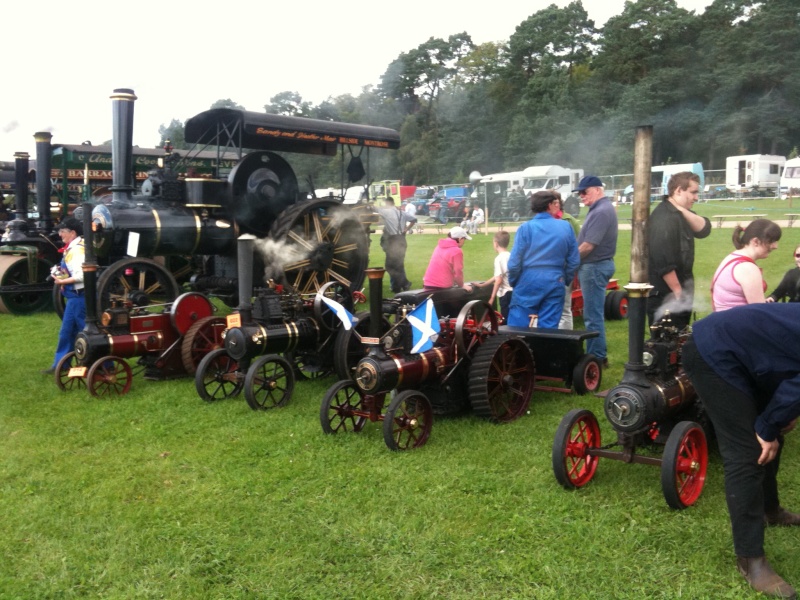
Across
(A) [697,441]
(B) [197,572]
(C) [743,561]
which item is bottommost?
(B) [197,572]

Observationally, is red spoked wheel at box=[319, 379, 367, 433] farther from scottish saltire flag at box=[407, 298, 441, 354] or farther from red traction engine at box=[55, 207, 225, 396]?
red traction engine at box=[55, 207, 225, 396]

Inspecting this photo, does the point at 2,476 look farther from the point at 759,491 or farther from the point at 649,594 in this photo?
the point at 759,491

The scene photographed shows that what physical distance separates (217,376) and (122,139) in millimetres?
3695

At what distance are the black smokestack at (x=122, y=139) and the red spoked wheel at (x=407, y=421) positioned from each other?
16.3ft

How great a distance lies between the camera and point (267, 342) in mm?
5180

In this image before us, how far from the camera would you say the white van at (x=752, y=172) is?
20.3m

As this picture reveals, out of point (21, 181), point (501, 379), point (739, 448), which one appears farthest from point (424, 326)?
point (21, 181)

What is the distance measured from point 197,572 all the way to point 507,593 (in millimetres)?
1198

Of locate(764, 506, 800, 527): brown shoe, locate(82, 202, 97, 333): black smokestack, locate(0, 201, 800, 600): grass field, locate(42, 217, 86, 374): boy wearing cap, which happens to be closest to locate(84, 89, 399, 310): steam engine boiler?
locate(42, 217, 86, 374): boy wearing cap

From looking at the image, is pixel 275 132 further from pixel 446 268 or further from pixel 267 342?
pixel 267 342

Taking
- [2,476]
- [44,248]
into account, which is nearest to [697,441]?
[2,476]

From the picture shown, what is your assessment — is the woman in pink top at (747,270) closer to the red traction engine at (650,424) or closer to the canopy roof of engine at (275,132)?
the red traction engine at (650,424)

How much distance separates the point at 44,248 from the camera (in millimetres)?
9234

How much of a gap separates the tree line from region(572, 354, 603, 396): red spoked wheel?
422 centimetres
